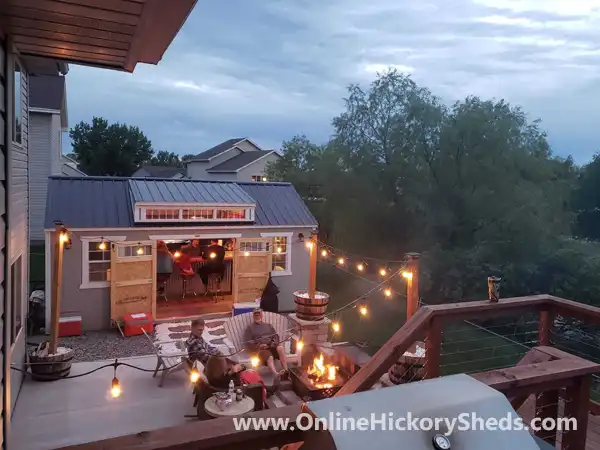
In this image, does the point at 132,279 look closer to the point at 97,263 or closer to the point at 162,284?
the point at 97,263

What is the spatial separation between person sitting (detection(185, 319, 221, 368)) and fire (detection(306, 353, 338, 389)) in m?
1.34

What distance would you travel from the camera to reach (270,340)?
24.0 feet

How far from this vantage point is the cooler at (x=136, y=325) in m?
9.58

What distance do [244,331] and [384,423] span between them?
6592 mm

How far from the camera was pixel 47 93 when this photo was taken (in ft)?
59.8

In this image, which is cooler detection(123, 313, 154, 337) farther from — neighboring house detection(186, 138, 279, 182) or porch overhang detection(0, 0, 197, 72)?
neighboring house detection(186, 138, 279, 182)

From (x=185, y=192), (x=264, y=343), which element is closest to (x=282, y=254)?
(x=185, y=192)

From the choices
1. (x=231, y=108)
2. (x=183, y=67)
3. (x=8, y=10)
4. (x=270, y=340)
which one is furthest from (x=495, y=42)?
(x=231, y=108)

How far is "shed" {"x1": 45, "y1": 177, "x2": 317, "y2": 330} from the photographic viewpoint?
9836mm

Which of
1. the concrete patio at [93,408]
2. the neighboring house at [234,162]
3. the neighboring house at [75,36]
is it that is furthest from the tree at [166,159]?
the neighboring house at [75,36]

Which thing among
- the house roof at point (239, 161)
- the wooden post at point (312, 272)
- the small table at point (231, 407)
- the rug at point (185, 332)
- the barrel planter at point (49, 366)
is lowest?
the rug at point (185, 332)

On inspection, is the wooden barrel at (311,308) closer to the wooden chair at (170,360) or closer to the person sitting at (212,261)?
the wooden chair at (170,360)

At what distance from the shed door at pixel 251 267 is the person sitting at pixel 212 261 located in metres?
0.42

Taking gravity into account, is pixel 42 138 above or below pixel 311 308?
above
